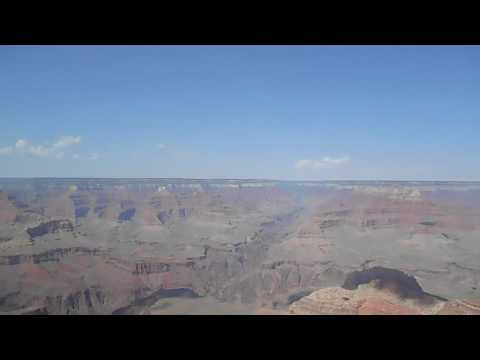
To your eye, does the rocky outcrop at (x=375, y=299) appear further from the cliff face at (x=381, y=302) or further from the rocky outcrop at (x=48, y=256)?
the rocky outcrop at (x=48, y=256)

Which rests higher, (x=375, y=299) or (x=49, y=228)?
(x=49, y=228)

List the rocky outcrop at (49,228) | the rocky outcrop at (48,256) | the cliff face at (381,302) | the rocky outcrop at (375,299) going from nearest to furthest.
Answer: the cliff face at (381,302)
the rocky outcrop at (375,299)
the rocky outcrop at (48,256)
the rocky outcrop at (49,228)

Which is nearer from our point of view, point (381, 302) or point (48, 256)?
point (381, 302)

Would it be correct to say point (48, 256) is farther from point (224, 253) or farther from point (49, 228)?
point (224, 253)

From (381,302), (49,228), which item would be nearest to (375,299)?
(381,302)

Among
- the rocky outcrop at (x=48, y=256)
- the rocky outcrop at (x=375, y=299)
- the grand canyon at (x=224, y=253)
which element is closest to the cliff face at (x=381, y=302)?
the rocky outcrop at (x=375, y=299)
